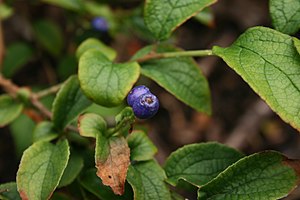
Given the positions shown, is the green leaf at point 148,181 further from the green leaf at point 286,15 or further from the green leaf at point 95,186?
the green leaf at point 286,15

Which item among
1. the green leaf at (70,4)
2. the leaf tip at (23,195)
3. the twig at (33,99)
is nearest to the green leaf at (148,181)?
the leaf tip at (23,195)

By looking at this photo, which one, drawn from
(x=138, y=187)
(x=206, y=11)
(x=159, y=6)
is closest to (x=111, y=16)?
(x=206, y=11)

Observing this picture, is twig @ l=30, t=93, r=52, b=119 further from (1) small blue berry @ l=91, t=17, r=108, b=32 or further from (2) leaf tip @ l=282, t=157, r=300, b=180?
(2) leaf tip @ l=282, t=157, r=300, b=180

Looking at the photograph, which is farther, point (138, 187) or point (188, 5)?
point (188, 5)

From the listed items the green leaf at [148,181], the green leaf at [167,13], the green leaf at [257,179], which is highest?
the green leaf at [167,13]

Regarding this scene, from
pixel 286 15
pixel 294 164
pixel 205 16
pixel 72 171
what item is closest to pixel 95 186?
pixel 72 171

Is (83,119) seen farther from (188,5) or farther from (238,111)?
(238,111)

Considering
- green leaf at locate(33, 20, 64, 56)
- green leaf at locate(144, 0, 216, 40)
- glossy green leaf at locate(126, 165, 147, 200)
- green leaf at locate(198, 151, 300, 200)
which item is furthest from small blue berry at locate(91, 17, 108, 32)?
green leaf at locate(198, 151, 300, 200)
